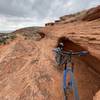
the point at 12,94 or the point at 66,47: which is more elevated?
the point at 66,47

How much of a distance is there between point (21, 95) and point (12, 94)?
0.36 metres

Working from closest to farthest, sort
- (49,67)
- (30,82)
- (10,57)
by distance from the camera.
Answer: (30,82), (49,67), (10,57)

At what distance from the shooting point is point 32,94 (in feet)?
22.2

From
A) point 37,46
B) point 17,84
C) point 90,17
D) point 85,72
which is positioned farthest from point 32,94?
point 37,46

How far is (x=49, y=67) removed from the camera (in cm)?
803

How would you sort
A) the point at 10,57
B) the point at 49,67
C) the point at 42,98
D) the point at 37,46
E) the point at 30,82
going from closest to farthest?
the point at 42,98 < the point at 30,82 < the point at 49,67 < the point at 10,57 < the point at 37,46

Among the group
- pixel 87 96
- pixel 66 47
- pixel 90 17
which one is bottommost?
pixel 87 96

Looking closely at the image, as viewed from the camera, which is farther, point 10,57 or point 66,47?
point 10,57

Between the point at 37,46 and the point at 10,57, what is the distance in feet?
6.04

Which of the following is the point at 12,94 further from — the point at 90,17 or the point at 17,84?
the point at 90,17

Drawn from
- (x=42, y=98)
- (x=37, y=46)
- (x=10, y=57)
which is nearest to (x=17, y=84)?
(x=42, y=98)

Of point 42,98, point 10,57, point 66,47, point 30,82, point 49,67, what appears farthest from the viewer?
point 10,57

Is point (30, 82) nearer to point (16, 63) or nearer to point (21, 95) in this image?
point (21, 95)

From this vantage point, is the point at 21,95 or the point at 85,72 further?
the point at 85,72
